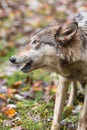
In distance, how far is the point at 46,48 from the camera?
6328mm

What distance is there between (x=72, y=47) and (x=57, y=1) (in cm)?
962

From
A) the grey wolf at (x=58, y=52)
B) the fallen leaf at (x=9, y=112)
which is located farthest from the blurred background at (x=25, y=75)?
the grey wolf at (x=58, y=52)

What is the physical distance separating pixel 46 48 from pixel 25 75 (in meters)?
3.41

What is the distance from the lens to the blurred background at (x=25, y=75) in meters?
7.21

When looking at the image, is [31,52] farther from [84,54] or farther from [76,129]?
[76,129]

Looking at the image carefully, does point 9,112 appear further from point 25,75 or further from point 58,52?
point 25,75

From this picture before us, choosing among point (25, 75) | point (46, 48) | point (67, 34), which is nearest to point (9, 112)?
Result: point (46, 48)

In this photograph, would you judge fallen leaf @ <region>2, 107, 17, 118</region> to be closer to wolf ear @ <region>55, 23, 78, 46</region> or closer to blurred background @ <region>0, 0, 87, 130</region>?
blurred background @ <region>0, 0, 87, 130</region>

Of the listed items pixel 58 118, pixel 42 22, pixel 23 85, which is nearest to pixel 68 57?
pixel 58 118

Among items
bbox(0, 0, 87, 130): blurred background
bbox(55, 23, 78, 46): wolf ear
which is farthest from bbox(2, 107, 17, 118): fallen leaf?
bbox(55, 23, 78, 46): wolf ear

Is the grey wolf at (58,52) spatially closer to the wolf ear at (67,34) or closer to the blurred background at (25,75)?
the wolf ear at (67,34)

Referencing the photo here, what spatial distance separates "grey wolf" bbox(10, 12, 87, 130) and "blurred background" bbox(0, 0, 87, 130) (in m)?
0.96

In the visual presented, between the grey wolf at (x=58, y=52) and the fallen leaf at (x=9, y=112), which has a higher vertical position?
the grey wolf at (x=58, y=52)

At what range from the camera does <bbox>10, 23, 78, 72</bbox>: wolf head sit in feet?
20.6
